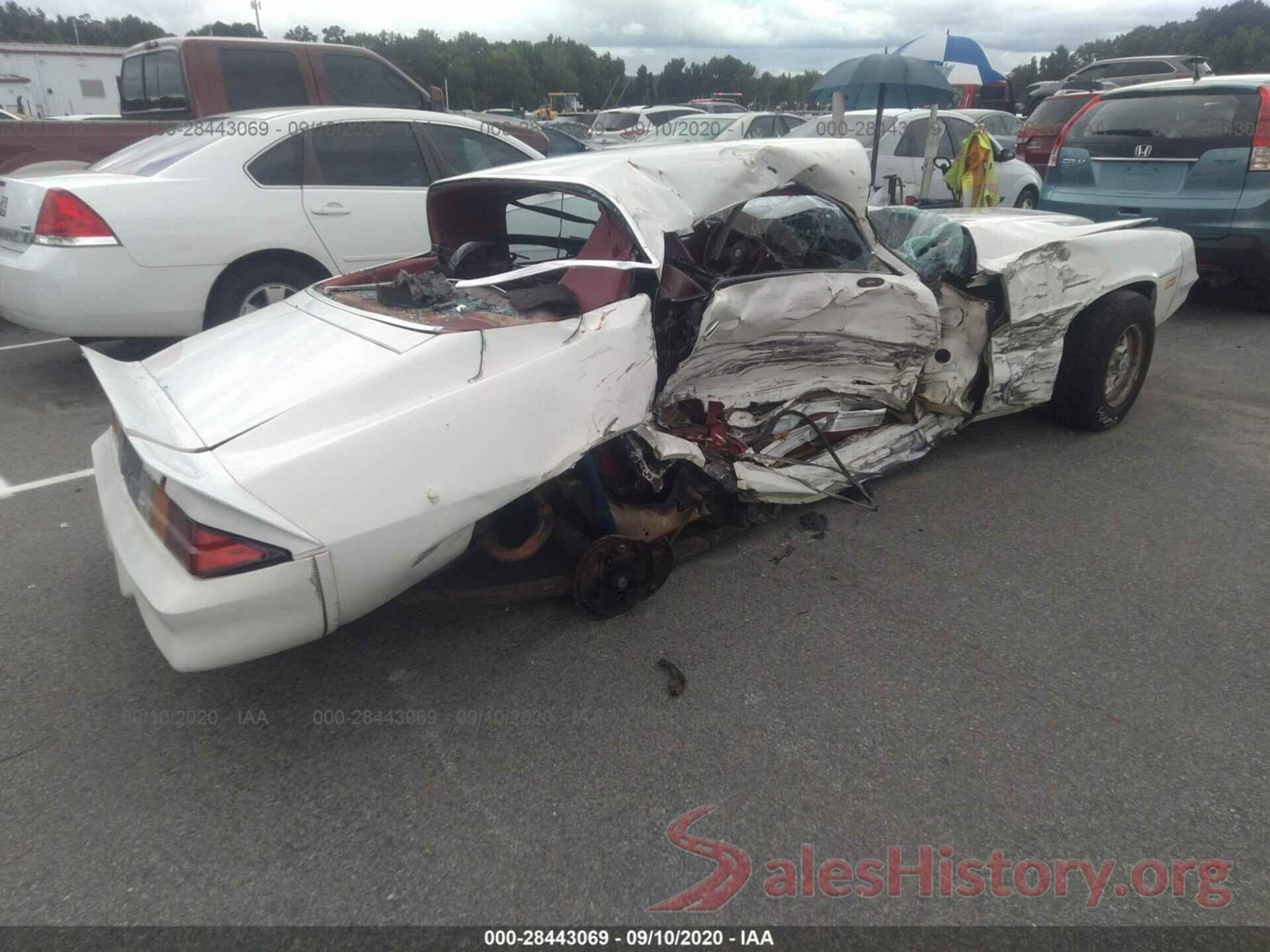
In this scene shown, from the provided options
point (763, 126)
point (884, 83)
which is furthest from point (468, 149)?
point (763, 126)

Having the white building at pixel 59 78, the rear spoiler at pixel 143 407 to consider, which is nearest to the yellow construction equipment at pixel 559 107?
the white building at pixel 59 78

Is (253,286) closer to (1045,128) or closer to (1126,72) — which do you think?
(1045,128)

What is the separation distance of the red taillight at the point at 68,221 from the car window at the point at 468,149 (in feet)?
7.24

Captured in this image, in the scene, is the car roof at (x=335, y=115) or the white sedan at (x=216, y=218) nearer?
the white sedan at (x=216, y=218)

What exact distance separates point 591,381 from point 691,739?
1.13 meters

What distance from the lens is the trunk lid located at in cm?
228

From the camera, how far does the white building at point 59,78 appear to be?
3469cm

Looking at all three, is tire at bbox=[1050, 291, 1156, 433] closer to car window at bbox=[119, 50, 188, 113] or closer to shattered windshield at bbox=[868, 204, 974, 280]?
shattered windshield at bbox=[868, 204, 974, 280]

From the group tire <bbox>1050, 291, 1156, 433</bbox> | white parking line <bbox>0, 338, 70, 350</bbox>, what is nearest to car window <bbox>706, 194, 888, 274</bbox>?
tire <bbox>1050, 291, 1156, 433</bbox>

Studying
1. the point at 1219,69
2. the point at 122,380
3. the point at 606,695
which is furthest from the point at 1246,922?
the point at 1219,69

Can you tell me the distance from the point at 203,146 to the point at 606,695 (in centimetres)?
440

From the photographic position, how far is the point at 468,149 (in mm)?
5934

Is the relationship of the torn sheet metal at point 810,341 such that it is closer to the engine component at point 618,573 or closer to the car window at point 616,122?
the engine component at point 618,573

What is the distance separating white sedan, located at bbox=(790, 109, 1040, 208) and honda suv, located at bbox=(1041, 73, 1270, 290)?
8.34ft
